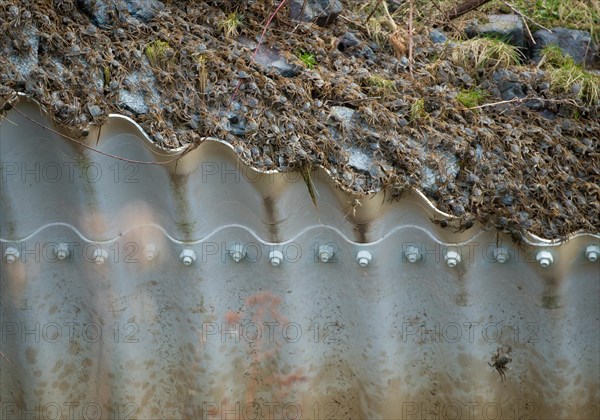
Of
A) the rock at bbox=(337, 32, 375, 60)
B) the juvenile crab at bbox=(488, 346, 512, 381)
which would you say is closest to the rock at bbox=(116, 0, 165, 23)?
the rock at bbox=(337, 32, 375, 60)

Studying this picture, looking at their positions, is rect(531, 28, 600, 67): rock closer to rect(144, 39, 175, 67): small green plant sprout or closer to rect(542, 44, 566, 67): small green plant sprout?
rect(542, 44, 566, 67): small green plant sprout

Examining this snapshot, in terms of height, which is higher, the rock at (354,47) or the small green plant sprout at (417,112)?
the rock at (354,47)

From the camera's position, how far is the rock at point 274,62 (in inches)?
136

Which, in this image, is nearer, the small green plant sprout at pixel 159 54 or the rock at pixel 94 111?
the rock at pixel 94 111

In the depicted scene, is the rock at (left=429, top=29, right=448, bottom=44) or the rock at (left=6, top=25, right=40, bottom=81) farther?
the rock at (left=429, top=29, right=448, bottom=44)

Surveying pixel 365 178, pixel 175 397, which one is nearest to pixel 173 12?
pixel 365 178

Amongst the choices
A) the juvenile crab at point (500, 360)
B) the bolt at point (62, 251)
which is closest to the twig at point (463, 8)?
the juvenile crab at point (500, 360)

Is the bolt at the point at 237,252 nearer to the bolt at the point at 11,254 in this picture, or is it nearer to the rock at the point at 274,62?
the rock at the point at 274,62

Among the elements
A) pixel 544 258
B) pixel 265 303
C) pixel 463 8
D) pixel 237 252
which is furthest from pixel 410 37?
pixel 265 303

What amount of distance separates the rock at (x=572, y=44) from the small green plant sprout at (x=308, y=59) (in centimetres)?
110

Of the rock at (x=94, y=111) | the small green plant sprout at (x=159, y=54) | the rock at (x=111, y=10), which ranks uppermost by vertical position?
the rock at (x=111, y=10)

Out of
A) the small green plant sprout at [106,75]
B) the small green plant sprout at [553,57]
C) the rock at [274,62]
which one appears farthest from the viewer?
the small green plant sprout at [553,57]

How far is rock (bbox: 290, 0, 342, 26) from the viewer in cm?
367

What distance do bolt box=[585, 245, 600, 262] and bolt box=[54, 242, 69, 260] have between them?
2133 mm
